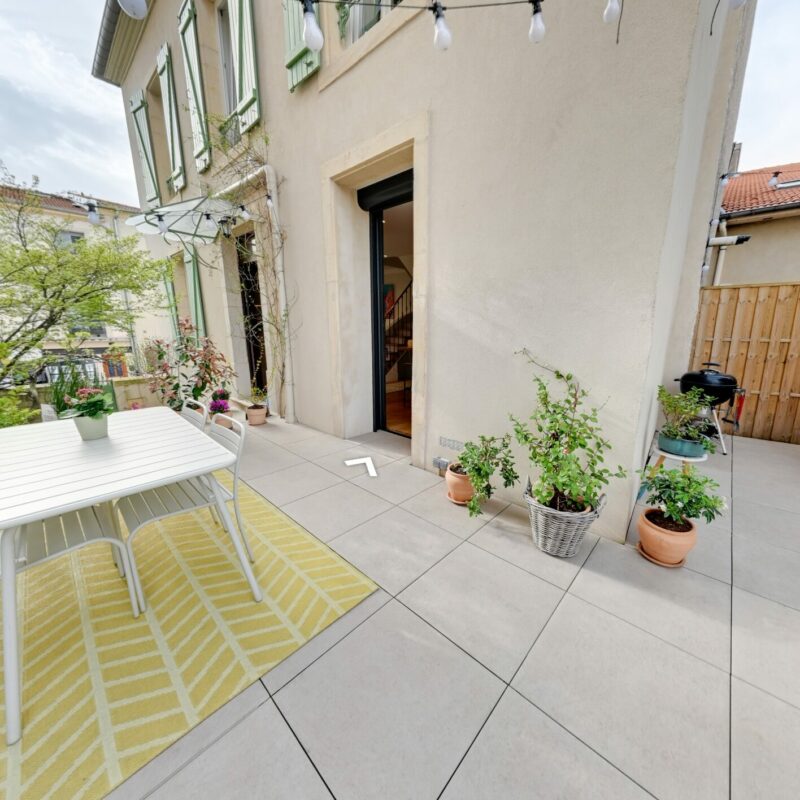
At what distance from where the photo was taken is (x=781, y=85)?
4172 mm

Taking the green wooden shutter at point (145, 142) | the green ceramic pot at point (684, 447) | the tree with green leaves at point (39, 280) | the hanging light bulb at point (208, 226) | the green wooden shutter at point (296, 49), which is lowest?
the green ceramic pot at point (684, 447)

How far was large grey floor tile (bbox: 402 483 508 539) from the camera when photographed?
213 cm

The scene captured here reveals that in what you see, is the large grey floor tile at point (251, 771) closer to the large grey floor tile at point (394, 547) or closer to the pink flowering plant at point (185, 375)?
the large grey floor tile at point (394, 547)

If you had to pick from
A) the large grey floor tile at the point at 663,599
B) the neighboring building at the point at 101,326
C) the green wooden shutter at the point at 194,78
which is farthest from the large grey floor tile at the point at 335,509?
the green wooden shutter at the point at 194,78

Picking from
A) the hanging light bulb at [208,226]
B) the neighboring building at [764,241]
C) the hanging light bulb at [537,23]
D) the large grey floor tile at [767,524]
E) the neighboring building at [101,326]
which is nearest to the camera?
the hanging light bulb at [537,23]

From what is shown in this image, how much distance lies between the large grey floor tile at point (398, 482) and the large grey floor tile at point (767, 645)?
1762 millimetres

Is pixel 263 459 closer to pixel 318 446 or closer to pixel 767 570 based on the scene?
pixel 318 446

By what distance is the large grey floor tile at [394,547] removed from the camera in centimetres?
174

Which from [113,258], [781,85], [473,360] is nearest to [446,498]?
[473,360]

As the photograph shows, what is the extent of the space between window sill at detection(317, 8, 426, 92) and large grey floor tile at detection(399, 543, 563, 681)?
3561mm

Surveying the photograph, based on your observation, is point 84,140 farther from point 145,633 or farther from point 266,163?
point 145,633

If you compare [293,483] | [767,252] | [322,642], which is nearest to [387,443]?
[293,483]

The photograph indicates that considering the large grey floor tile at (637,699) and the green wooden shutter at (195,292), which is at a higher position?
the green wooden shutter at (195,292)

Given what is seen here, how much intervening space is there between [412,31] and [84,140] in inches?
327
